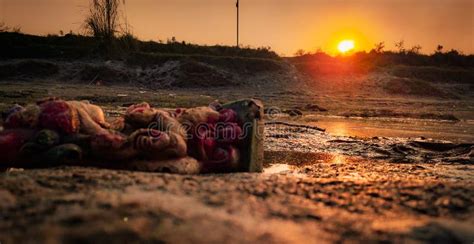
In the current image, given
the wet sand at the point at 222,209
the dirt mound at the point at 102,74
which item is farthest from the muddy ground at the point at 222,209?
the dirt mound at the point at 102,74

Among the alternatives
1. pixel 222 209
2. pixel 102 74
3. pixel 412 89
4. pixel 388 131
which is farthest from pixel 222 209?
pixel 412 89

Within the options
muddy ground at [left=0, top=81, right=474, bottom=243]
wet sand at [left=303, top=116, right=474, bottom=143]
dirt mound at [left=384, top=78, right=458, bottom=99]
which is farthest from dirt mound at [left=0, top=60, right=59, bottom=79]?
muddy ground at [left=0, top=81, right=474, bottom=243]

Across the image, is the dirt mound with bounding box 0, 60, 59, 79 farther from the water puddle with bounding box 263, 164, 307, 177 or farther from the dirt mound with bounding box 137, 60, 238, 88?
the water puddle with bounding box 263, 164, 307, 177

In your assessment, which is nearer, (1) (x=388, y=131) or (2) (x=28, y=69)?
(1) (x=388, y=131)

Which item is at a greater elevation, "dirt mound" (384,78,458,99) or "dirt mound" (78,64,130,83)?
"dirt mound" (78,64,130,83)

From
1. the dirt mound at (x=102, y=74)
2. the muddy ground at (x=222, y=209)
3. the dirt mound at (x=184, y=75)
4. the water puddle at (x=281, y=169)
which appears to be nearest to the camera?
the muddy ground at (x=222, y=209)

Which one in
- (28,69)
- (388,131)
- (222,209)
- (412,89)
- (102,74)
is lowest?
(388,131)

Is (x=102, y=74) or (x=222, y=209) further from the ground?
(x=102, y=74)

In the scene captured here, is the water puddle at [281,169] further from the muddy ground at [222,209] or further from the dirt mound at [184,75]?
the dirt mound at [184,75]

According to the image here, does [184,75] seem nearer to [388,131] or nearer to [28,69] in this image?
[28,69]

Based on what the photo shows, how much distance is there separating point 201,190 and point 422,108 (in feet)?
38.7

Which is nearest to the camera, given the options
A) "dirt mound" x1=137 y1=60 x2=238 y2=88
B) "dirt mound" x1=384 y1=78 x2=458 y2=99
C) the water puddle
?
the water puddle

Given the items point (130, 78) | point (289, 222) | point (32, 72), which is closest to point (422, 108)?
point (130, 78)

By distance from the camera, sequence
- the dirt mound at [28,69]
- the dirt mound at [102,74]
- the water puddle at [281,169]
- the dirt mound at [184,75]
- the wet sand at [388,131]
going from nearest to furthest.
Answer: the water puddle at [281,169], the wet sand at [388,131], the dirt mound at [102,74], the dirt mound at [28,69], the dirt mound at [184,75]
